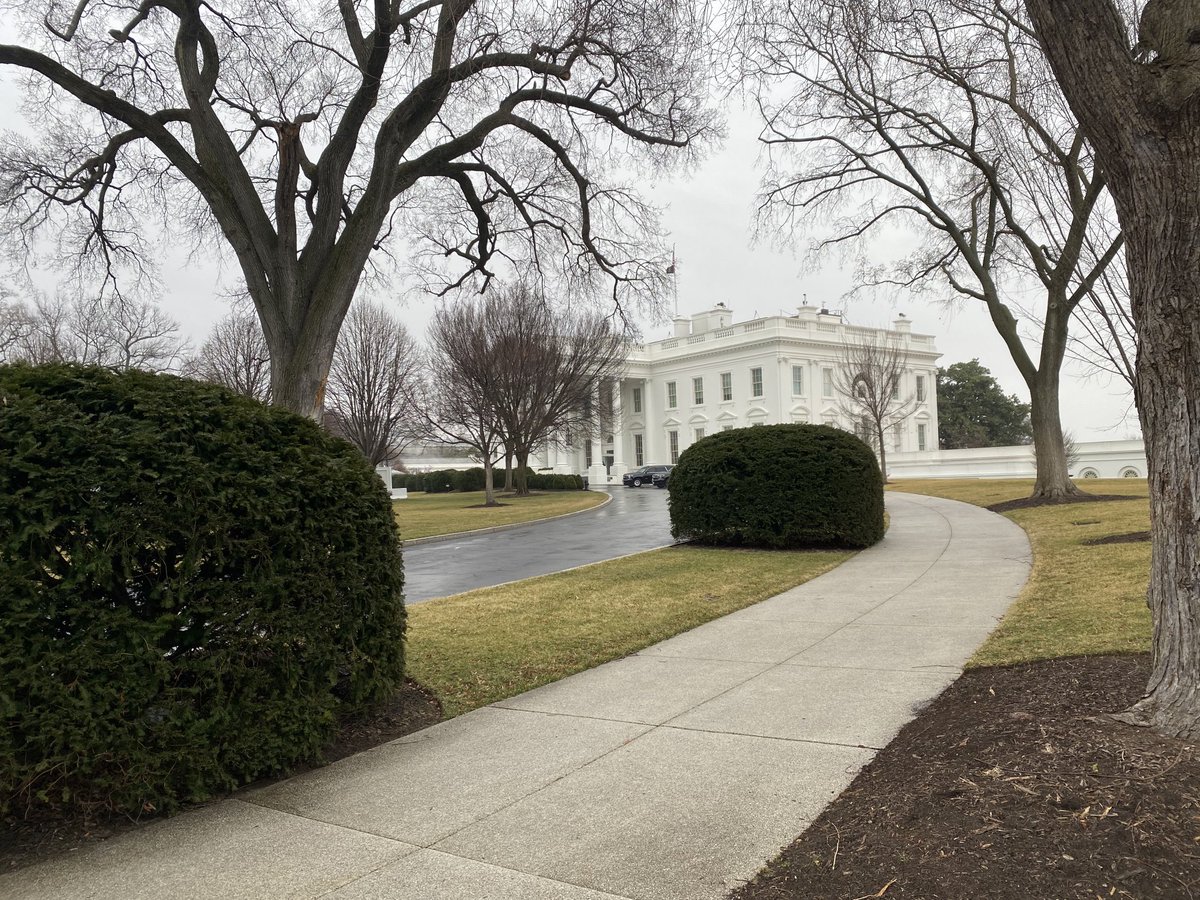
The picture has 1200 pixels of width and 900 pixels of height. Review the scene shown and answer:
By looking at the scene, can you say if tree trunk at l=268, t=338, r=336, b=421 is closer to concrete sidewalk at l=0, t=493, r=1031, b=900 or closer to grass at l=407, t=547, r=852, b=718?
grass at l=407, t=547, r=852, b=718

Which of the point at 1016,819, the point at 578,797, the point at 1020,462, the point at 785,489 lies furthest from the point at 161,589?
the point at 1020,462

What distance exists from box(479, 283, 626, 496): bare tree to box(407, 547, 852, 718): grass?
23.3 meters

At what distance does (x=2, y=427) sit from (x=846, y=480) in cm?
1254

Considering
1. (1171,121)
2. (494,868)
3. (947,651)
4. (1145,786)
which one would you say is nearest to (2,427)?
(494,868)

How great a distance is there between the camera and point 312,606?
14.6 feet

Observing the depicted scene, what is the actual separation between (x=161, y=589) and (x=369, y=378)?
35622 mm

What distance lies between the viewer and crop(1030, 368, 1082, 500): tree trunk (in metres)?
A: 21.8

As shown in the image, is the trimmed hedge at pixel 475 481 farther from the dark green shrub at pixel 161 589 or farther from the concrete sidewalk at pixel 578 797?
the dark green shrub at pixel 161 589

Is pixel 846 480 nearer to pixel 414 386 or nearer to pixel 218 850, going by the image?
pixel 218 850

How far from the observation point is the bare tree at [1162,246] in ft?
12.1

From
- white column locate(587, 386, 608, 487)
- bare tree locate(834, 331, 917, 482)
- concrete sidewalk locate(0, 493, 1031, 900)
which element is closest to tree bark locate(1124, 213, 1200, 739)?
concrete sidewalk locate(0, 493, 1031, 900)

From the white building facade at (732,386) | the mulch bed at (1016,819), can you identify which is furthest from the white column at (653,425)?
the mulch bed at (1016,819)

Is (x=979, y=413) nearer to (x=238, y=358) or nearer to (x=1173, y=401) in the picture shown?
(x=238, y=358)

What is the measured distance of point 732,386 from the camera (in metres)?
65.9
